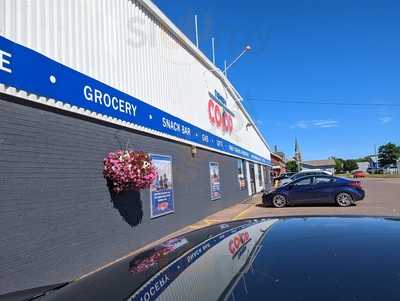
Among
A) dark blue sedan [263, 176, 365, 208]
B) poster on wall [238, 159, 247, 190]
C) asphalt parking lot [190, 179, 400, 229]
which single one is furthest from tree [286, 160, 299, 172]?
asphalt parking lot [190, 179, 400, 229]

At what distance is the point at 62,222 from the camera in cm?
675

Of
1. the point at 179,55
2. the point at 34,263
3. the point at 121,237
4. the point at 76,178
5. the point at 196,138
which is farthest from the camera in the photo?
the point at 196,138

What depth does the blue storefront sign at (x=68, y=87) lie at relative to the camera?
5.82m

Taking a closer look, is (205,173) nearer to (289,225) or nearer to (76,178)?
(76,178)

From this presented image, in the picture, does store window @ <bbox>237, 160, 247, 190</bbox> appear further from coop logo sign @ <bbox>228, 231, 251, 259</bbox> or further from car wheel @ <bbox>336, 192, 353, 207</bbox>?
coop logo sign @ <bbox>228, 231, 251, 259</bbox>

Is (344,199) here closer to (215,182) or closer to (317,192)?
(317,192)

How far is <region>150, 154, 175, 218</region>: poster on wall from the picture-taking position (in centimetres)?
1066

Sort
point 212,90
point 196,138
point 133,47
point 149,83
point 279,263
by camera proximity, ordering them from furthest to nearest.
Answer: point 212,90 → point 196,138 → point 149,83 → point 133,47 → point 279,263

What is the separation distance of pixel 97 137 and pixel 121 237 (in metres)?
2.22

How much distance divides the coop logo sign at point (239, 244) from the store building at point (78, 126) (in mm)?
3718

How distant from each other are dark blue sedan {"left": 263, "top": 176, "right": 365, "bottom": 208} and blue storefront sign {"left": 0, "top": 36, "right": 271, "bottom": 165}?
8913 millimetres

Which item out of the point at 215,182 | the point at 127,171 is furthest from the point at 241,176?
the point at 127,171

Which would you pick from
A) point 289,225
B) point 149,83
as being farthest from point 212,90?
point 289,225

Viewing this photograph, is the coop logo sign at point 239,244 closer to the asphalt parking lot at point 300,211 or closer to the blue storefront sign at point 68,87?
the blue storefront sign at point 68,87
